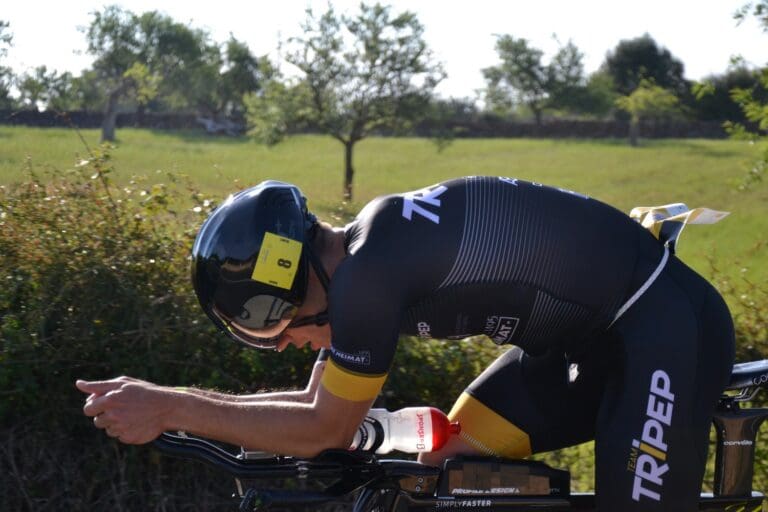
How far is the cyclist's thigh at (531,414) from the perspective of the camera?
11.7 feet

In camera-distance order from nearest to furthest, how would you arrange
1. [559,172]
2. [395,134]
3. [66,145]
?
[66,145] < [395,134] < [559,172]

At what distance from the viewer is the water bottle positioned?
3326 mm

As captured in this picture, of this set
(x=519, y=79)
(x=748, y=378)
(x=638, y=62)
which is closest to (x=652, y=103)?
(x=519, y=79)

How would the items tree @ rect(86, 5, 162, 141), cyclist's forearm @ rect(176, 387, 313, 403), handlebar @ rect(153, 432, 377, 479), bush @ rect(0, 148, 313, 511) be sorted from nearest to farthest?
handlebar @ rect(153, 432, 377, 479) < cyclist's forearm @ rect(176, 387, 313, 403) < bush @ rect(0, 148, 313, 511) < tree @ rect(86, 5, 162, 141)

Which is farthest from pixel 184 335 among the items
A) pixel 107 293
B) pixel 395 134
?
pixel 395 134

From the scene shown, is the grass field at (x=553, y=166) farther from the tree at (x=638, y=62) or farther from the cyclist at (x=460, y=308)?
the tree at (x=638, y=62)

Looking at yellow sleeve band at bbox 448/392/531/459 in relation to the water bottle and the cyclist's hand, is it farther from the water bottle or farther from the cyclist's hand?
the cyclist's hand

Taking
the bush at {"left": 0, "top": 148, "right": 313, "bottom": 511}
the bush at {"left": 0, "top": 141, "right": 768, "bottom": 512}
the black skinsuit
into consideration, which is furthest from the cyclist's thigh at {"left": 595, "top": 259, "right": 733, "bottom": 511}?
the bush at {"left": 0, "top": 148, "right": 313, "bottom": 511}

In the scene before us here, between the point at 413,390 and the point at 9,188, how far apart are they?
8.03 ft

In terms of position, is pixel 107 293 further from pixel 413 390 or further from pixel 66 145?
pixel 66 145

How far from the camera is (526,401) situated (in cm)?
360

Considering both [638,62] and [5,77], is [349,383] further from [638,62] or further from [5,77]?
[638,62]

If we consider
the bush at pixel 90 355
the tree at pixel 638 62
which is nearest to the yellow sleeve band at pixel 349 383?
the bush at pixel 90 355

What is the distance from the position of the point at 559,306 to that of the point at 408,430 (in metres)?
0.68
